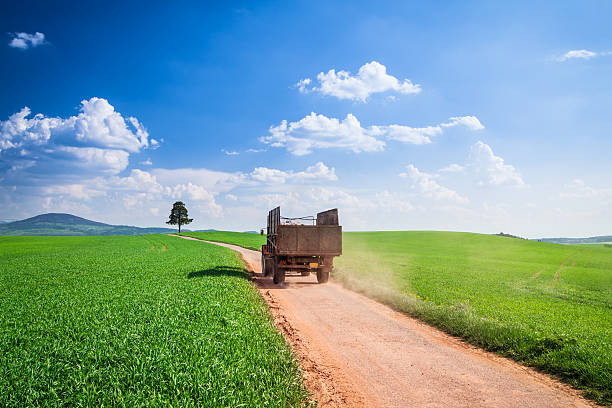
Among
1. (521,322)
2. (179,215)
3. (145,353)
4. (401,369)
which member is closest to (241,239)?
(179,215)

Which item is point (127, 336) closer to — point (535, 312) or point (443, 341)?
point (443, 341)

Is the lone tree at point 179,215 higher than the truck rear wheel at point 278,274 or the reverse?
higher

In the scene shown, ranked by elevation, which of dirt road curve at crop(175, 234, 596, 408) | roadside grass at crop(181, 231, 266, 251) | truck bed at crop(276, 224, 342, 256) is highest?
truck bed at crop(276, 224, 342, 256)

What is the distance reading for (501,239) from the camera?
7081 cm

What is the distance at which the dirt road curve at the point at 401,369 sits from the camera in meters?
5.54

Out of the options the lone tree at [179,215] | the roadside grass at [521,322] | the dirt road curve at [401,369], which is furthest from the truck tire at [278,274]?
the lone tree at [179,215]

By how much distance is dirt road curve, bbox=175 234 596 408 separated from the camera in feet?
18.2

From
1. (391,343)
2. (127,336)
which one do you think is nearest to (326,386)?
(391,343)

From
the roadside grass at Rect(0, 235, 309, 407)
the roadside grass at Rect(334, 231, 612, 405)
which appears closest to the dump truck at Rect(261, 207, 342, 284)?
the roadside grass at Rect(334, 231, 612, 405)

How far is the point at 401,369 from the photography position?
261 inches

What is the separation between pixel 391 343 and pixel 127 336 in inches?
230

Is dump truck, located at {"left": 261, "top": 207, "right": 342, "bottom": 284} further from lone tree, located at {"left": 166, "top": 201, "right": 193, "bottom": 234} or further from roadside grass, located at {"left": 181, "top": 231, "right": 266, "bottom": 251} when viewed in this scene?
lone tree, located at {"left": 166, "top": 201, "right": 193, "bottom": 234}

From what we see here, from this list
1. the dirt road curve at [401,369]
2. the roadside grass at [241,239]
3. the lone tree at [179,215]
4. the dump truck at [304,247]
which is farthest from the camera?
the lone tree at [179,215]

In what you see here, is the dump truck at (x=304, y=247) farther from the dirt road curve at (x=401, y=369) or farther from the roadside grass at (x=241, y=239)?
the roadside grass at (x=241, y=239)
